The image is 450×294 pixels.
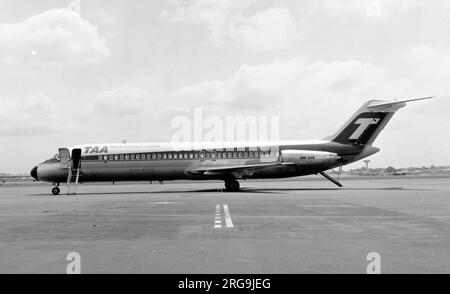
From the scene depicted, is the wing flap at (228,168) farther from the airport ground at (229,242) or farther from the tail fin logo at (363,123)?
the airport ground at (229,242)

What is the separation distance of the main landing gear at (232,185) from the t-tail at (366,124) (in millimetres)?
8718

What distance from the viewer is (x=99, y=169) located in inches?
1554

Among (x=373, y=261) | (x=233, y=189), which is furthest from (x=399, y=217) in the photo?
(x=233, y=189)

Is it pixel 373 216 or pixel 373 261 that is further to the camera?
pixel 373 216

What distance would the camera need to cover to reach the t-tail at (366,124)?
131ft

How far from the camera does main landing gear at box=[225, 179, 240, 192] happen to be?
1569 inches

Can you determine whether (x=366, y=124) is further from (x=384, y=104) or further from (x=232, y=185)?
(x=232, y=185)

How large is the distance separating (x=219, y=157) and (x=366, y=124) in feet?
39.9

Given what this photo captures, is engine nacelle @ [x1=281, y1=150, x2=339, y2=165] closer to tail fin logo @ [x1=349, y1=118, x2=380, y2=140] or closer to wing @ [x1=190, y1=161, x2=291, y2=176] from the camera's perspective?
wing @ [x1=190, y1=161, x2=291, y2=176]

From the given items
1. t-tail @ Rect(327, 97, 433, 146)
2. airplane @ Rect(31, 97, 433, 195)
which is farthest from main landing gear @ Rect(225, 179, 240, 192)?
t-tail @ Rect(327, 97, 433, 146)
